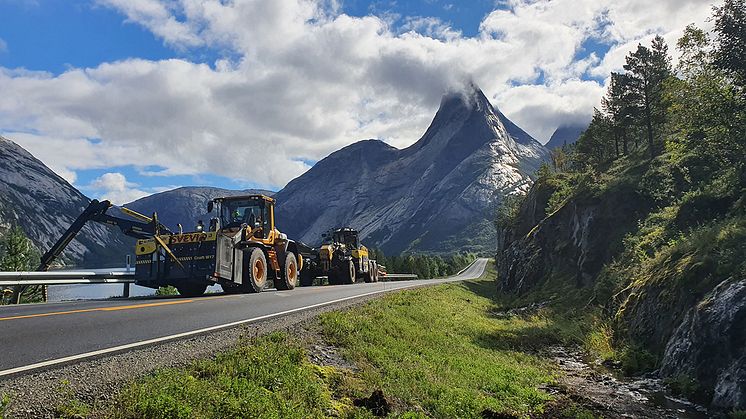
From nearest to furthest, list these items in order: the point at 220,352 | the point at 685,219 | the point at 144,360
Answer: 1. the point at 144,360
2. the point at 220,352
3. the point at 685,219

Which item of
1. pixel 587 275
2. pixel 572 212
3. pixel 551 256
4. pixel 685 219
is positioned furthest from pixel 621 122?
pixel 685 219

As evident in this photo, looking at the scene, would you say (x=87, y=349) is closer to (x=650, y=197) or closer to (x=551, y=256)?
(x=650, y=197)

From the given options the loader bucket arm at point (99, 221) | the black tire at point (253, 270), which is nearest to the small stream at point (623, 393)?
the black tire at point (253, 270)

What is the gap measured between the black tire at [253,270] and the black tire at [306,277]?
11.6 meters

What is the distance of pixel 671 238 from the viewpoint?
797 inches

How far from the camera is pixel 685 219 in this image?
2130cm

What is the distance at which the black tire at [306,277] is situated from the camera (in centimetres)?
3244

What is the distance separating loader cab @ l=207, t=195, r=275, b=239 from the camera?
21.5 metres

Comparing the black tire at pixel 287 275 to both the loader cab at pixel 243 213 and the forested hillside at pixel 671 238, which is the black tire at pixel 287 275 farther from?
the forested hillside at pixel 671 238

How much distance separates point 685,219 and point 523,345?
11.1m

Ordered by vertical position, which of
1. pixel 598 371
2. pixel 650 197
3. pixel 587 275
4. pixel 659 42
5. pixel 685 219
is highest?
pixel 659 42

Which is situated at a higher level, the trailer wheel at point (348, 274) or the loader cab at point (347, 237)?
the loader cab at point (347, 237)

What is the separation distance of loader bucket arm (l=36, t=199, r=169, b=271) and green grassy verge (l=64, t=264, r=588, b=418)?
1091 cm

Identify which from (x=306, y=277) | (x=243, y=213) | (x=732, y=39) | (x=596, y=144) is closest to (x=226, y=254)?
(x=243, y=213)
